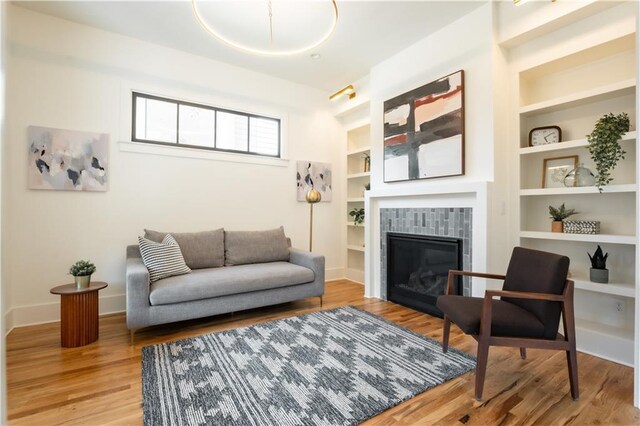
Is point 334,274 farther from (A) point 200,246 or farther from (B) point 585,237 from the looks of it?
(B) point 585,237

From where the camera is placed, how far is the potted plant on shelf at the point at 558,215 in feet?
8.31

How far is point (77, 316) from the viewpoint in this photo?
7.91ft

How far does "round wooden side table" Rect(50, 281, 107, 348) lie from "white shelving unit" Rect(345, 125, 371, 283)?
3.37 meters

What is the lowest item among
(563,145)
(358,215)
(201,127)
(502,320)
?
(502,320)

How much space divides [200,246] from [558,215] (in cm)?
354

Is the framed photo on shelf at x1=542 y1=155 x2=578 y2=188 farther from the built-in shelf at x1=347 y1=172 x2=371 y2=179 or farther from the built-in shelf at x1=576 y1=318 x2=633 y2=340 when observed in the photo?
the built-in shelf at x1=347 y1=172 x2=371 y2=179

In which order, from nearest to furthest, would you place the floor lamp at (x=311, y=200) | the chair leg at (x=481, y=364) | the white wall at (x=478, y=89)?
1. the chair leg at (x=481, y=364)
2. the white wall at (x=478, y=89)
3. the floor lamp at (x=311, y=200)

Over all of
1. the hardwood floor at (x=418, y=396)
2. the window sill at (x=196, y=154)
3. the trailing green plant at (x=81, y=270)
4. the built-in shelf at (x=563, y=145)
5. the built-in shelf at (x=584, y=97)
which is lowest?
the hardwood floor at (x=418, y=396)

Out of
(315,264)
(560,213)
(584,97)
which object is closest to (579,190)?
(560,213)

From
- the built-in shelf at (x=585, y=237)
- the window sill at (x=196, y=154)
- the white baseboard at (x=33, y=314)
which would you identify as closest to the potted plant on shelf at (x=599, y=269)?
the built-in shelf at (x=585, y=237)

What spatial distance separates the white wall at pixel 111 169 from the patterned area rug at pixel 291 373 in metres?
1.59

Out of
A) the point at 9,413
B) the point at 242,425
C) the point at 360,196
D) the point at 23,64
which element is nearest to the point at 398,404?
the point at 242,425

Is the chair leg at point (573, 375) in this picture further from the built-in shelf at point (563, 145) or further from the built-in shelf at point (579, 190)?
the built-in shelf at point (563, 145)

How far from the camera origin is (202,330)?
275cm
